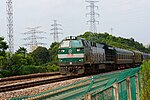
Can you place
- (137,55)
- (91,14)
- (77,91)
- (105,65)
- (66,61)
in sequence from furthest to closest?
(91,14) → (137,55) → (105,65) → (66,61) → (77,91)

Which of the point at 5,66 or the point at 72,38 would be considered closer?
the point at 72,38

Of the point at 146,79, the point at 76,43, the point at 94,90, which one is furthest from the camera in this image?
the point at 76,43

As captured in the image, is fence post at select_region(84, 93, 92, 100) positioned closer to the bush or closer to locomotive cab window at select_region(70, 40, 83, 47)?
locomotive cab window at select_region(70, 40, 83, 47)

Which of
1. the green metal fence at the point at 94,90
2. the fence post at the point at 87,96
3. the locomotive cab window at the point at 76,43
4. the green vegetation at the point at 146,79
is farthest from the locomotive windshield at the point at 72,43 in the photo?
the fence post at the point at 87,96

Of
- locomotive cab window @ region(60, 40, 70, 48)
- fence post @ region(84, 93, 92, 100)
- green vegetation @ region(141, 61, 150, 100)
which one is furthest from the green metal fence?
locomotive cab window @ region(60, 40, 70, 48)

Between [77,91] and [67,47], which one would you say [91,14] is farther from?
[77,91]

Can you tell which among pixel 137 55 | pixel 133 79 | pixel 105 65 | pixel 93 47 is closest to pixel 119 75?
pixel 133 79

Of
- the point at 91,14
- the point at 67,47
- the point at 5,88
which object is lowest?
the point at 5,88

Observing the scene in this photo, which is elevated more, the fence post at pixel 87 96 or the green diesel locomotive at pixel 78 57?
the green diesel locomotive at pixel 78 57

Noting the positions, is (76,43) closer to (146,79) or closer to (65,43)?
(65,43)

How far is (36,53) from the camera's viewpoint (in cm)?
6122

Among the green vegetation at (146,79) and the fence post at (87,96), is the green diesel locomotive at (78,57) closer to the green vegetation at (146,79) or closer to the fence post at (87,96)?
the green vegetation at (146,79)

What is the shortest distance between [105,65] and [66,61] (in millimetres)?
7520

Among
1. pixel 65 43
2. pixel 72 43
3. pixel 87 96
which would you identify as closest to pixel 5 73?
pixel 65 43
